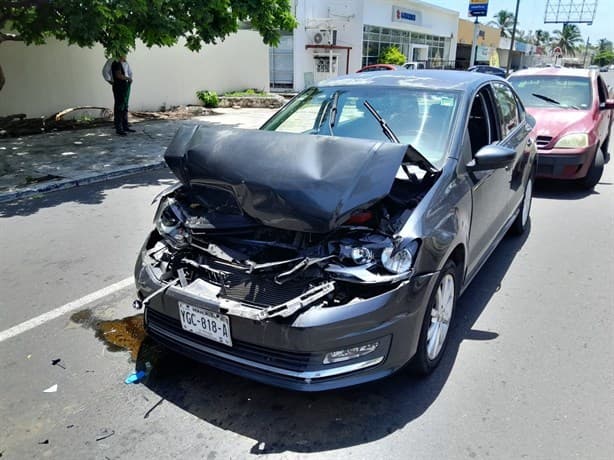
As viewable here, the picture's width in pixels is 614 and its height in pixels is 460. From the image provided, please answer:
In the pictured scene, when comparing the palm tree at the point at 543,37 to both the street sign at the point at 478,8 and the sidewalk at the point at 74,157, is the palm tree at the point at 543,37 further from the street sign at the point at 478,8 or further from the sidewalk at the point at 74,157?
the sidewalk at the point at 74,157

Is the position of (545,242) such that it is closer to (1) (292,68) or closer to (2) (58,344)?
(2) (58,344)

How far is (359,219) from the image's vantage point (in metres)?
2.91

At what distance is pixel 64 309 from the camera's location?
391 centimetres

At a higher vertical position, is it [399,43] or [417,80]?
[399,43]

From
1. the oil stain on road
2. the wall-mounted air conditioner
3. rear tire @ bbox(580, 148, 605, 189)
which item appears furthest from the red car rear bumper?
the wall-mounted air conditioner

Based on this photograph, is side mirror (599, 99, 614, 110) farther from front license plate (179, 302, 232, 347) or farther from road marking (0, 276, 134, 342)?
front license plate (179, 302, 232, 347)

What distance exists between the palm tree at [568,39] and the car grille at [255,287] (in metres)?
110

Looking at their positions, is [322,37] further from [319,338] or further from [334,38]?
[319,338]

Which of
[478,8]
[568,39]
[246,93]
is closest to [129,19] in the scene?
[246,93]

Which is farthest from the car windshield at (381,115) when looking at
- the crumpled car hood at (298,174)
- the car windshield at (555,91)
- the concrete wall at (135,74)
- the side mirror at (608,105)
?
the concrete wall at (135,74)

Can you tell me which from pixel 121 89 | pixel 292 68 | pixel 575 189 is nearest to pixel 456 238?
pixel 575 189

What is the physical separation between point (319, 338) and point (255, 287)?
18.3 inches

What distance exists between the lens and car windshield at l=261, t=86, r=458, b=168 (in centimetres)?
357

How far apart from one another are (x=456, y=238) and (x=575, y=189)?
5.52 m
